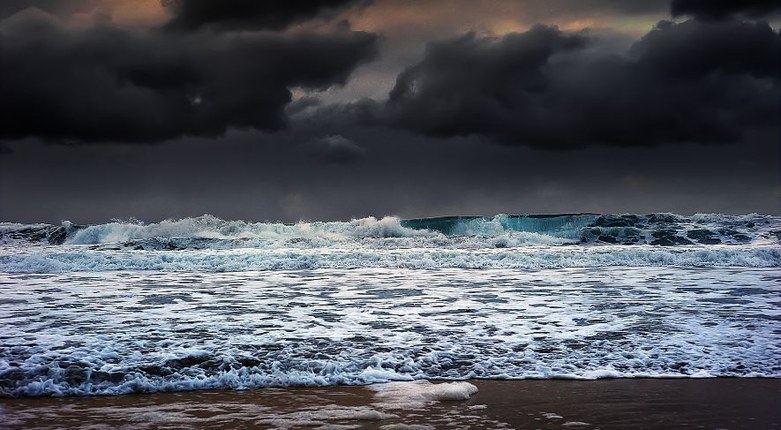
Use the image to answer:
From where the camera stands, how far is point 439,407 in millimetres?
5066

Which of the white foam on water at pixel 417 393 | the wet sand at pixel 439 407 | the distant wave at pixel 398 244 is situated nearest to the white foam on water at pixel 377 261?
the distant wave at pixel 398 244

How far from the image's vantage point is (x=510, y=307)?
1000 centimetres

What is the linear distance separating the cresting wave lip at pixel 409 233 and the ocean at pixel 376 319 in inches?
305

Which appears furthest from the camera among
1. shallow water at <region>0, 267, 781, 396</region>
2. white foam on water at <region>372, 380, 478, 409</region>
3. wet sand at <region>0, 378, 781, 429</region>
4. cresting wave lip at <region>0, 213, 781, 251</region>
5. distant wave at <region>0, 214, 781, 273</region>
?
cresting wave lip at <region>0, 213, 781, 251</region>

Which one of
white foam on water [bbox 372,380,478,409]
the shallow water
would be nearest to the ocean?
the shallow water

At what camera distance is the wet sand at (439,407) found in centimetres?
462

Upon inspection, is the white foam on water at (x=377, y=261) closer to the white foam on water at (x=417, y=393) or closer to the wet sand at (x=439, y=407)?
the wet sand at (x=439, y=407)

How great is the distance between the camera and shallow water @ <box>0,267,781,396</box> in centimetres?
612

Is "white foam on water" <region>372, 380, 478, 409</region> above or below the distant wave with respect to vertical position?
below

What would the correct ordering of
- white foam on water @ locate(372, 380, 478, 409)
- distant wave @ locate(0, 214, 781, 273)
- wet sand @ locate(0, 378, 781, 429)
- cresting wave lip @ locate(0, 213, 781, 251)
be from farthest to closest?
cresting wave lip @ locate(0, 213, 781, 251)
distant wave @ locate(0, 214, 781, 273)
white foam on water @ locate(372, 380, 478, 409)
wet sand @ locate(0, 378, 781, 429)

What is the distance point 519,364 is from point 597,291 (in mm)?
6186

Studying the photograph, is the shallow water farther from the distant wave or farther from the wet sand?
the distant wave

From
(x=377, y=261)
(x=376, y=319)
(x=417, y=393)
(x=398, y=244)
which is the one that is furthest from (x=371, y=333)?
(x=398, y=244)

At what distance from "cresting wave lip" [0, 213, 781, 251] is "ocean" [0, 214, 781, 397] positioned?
7.76m
